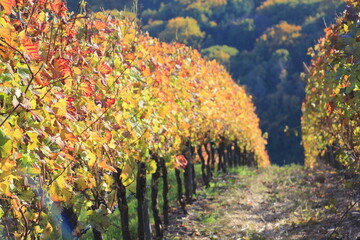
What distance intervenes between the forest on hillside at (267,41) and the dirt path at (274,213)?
220ft

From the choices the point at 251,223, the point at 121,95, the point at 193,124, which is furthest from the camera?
the point at 193,124

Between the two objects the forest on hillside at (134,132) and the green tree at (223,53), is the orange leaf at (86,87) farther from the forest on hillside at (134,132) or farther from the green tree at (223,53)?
the green tree at (223,53)

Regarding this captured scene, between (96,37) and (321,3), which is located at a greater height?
(321,3)

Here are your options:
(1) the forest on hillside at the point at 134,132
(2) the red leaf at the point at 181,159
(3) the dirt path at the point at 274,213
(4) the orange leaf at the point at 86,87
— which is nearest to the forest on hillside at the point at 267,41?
(3) the dirt path at the point at 274,213

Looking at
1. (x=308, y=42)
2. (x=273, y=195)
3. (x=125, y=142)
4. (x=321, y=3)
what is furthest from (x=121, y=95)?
(x=321, y=3)

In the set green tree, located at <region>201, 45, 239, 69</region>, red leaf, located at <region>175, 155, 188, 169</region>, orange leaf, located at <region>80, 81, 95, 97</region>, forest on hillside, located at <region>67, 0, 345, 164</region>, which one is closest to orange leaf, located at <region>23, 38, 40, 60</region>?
orange leaf, located at <region>80, 81, 95, 97</region>

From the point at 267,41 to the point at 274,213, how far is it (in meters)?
128

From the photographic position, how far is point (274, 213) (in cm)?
1309

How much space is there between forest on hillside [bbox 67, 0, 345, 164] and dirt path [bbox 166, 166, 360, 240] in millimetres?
66967

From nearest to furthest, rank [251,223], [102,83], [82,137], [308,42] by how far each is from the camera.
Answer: [82,137], [102,83], [251,223], [308,42]

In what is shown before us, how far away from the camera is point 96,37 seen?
6.54m

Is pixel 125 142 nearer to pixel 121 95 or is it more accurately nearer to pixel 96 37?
pixel 121 95

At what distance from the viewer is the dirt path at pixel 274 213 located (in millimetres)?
9125

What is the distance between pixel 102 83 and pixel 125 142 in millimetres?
1556
